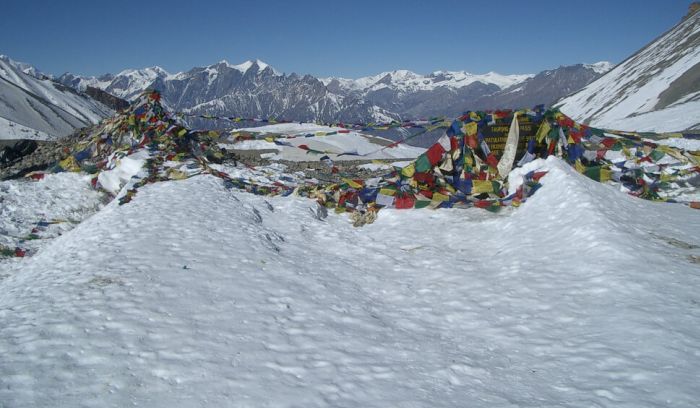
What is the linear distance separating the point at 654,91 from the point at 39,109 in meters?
96.6

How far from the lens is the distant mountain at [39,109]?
4278 centimetres

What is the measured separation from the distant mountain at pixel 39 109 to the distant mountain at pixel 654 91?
57.3m

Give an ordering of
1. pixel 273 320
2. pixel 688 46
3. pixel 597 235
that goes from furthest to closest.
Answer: pixel 688 46 < pixel 597 235 < pixel 273 320

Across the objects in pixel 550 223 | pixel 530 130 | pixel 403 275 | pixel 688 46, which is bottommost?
pixel 403 275

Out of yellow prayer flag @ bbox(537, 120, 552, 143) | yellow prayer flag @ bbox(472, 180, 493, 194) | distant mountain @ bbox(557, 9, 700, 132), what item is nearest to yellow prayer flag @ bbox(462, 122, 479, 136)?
yellow prayer flag @ bbox(472, 180, 493, 194)

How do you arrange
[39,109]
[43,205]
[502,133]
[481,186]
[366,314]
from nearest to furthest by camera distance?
[366,314]
[481,186]
[502,133]
[43,205]
[39,109]

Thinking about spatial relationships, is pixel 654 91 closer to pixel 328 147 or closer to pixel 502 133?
pixel 328 147

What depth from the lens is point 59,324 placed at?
435cm

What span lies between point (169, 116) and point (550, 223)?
15.3 meters

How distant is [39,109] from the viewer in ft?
203

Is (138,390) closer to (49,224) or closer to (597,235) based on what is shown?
(597,235)

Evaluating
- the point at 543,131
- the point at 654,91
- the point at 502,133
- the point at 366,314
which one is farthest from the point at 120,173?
the point at 654,91

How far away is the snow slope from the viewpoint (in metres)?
3.66

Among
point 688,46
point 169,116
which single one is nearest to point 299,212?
point 169,116
